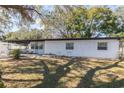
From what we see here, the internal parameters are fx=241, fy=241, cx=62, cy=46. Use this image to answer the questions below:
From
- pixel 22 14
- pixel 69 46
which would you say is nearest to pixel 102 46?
pixel 69 46

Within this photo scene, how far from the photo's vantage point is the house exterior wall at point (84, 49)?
23.6m

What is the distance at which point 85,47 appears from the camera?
2520 centimetres

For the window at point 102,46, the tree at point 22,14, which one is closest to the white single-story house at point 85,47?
the window at point 102,46

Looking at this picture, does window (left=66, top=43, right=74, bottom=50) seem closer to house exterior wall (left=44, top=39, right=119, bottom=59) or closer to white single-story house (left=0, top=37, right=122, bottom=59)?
white single-story house (left=0, top=37, right=122, bottom=59)

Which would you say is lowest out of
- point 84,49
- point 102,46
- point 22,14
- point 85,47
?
point 84,49

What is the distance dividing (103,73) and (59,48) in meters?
12.7

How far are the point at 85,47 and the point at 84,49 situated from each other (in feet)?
0.79

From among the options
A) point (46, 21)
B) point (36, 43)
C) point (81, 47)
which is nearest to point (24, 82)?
point (46, 21)

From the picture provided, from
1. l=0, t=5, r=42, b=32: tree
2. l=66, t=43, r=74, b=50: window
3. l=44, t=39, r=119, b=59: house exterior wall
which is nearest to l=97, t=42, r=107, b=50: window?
l=44, t=39, r=119, b=59: house exterior wall

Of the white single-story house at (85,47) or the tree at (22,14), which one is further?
the white single-story house at (85,47)

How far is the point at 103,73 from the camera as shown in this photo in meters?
14.7

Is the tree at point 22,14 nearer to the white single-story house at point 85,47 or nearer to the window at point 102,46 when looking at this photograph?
the white single-story house at point 85,47

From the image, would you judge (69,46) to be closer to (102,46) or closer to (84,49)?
(84,49)
